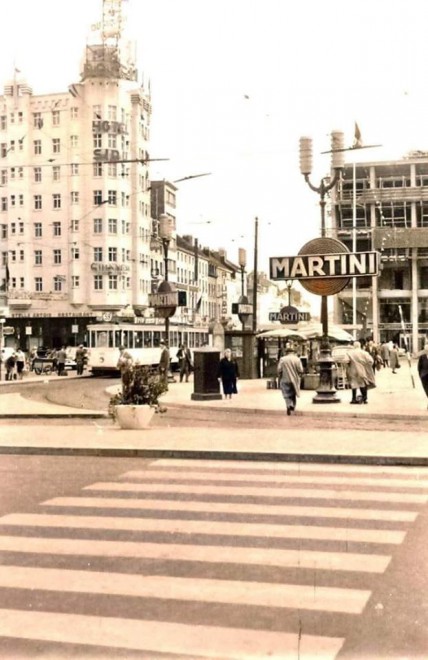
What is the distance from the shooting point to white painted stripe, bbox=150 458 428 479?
11.6 meters

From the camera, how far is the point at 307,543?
23.7ft

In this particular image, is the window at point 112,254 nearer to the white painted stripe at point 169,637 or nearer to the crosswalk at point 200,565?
the crosswalk at point 200,565

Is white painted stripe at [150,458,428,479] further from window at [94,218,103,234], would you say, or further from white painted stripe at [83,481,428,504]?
window at [94,218,103,234]

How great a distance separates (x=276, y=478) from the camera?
10969 mm

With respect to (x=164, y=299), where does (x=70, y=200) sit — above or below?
above

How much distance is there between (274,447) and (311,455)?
102 centimetres

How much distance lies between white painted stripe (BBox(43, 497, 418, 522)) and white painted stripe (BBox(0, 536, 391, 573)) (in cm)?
147

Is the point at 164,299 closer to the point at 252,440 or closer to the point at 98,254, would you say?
the point at 252,440

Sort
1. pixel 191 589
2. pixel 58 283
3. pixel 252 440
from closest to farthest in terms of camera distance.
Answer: pixel 191 589 → pixel 252 440 → pixel 58 283

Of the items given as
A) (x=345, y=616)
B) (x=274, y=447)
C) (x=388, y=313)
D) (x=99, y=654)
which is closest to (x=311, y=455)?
(x=274, y=447)

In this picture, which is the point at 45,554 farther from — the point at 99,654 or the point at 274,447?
the point at 274,447

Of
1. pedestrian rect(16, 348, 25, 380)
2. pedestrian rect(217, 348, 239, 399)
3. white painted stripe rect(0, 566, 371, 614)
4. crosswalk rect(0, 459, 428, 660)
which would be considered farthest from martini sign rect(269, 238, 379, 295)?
pedestrian rect(16, 348, 25, 380)

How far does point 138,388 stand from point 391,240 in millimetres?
74803

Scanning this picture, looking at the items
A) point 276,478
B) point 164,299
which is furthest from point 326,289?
point 276,478
